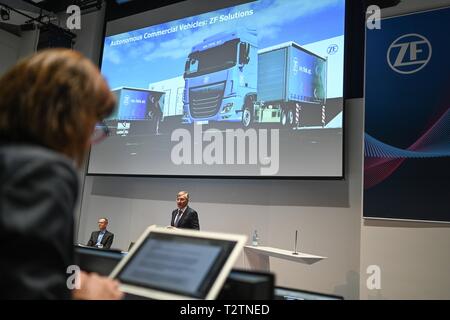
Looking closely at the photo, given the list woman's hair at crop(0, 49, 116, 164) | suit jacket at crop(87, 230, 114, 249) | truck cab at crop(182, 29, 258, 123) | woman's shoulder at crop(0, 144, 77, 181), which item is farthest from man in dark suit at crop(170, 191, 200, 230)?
woman's shoulder at crop(0, 144, 77, 181)

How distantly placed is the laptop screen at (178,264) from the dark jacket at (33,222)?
269 millimetres

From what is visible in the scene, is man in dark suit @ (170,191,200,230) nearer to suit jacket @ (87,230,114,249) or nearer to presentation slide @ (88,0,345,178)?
presentation slide @ (88,0,345,178)

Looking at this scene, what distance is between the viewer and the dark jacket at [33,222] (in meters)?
0.64

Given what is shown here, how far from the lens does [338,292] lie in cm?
401

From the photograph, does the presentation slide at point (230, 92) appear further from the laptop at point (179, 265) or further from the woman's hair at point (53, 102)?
the woman's hair at point (53, 102)

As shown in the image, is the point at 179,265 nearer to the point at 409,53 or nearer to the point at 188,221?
the point at 409,53

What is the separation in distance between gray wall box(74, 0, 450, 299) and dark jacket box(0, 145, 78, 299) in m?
3.21

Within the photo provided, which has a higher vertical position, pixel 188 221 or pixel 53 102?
pixel 53 102

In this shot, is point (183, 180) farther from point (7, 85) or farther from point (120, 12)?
point (7, 85)

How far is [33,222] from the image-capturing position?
2.10 feet

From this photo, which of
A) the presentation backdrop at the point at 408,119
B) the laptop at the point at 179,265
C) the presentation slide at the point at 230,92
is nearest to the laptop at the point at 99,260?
the laptop at the point at 179,265

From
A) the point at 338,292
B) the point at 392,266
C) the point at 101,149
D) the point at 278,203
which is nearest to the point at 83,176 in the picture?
the point at 101,149

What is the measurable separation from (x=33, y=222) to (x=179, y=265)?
1.29 feet

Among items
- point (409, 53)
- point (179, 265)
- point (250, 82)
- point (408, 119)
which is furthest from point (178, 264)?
point (250, 82)
